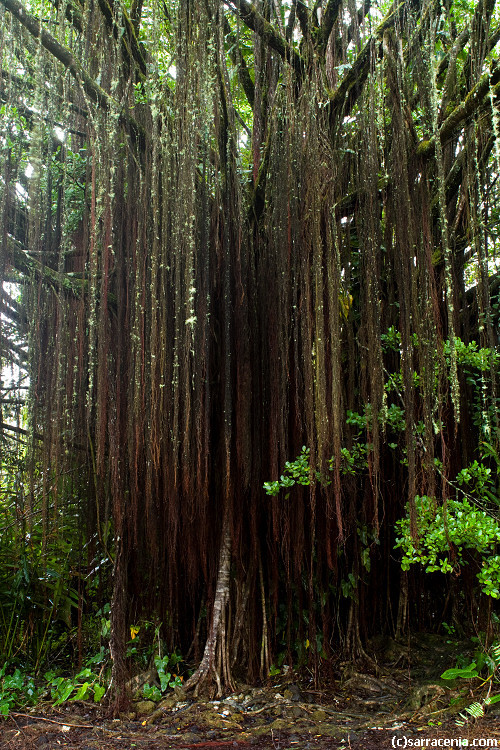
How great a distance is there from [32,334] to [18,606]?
5.47 feet

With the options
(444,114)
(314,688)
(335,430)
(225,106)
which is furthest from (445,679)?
(225,106)

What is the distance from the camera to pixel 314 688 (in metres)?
2.61

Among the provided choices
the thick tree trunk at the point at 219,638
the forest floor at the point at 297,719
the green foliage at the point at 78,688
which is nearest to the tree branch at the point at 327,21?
the thick tree trunk at the point at 219,638

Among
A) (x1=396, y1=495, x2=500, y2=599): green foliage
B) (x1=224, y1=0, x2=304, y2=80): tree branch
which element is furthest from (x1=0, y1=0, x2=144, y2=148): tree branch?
(x1=396, y1=495, x2=500, y2=599): green foliage

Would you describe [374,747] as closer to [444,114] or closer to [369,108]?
[369,108]

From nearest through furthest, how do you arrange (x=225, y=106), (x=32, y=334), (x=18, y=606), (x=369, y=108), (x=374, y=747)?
1. (x=374, y=747)
2. (x=369, y=108)
3. (x=225, y=106)
4. (x=32, y=334)
5. (x=18, y=606)

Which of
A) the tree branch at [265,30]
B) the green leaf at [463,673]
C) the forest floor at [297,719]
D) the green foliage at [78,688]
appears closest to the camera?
the forest floor at [297,719]

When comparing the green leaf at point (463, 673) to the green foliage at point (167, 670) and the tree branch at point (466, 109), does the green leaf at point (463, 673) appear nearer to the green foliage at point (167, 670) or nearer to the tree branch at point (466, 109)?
the green foliage at point (167, 670)

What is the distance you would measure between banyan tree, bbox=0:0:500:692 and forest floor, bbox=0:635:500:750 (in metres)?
0.19

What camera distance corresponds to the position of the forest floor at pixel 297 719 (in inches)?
80.4

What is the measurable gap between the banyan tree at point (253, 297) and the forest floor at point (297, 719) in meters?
Answer: 0.19

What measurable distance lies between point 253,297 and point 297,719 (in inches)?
71.5

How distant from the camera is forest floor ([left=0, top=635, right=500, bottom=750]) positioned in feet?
6.70

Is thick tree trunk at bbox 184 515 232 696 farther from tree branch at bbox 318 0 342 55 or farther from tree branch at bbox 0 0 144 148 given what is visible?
tree branch at bbox 318 0 342 55
